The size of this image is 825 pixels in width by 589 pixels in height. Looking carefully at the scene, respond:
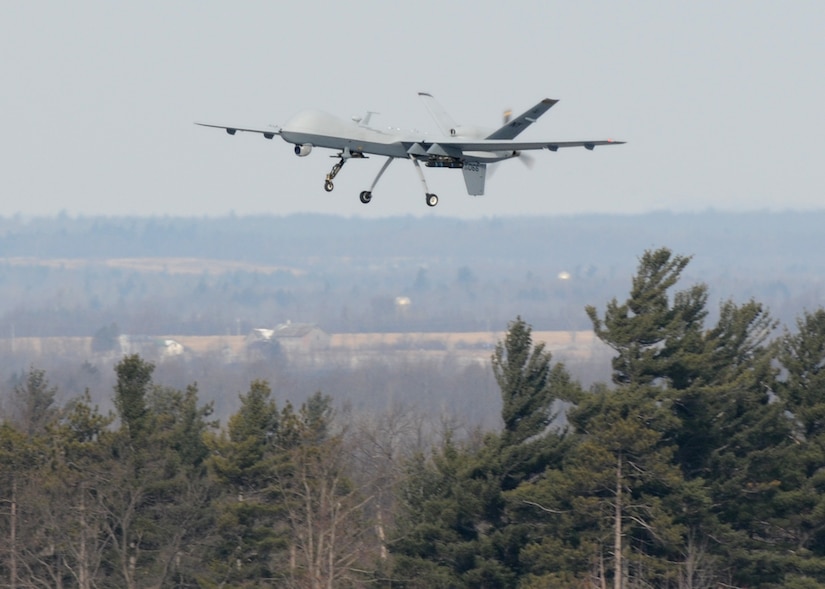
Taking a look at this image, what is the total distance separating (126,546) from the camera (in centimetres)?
4300

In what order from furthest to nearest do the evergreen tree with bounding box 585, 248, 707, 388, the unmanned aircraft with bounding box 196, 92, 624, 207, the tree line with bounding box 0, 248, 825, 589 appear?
the evergreen tree with bounding box 585, 248, 707, 388, the tree line with bounding box 0, 248, 825, 589, the unmanned aircraft with bounding box 196, 92, 624, 207

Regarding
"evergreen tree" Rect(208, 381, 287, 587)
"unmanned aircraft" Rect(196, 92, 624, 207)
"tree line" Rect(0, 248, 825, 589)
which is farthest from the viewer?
"evergreen tree" Rect(208, 381, 287, 587)

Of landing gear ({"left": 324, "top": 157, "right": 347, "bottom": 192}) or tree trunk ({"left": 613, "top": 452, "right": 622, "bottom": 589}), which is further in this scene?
tree trunk ({"left": 613, "top": 452, "right": 622, "bottom": 589})

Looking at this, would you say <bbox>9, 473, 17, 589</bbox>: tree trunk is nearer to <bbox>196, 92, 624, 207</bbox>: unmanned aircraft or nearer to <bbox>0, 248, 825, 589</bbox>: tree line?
<bbox>0, 248, 825, 589</bbox>: tree line

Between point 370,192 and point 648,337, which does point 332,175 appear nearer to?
point 370,192

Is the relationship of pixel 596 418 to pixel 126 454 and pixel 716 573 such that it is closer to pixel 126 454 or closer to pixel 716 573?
pixel 716 573

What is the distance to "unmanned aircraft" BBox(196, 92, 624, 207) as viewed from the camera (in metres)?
32.2

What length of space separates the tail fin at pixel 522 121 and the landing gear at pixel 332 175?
161 inches

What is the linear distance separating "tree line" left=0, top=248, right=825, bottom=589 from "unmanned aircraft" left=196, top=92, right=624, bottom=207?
1051 centimetres

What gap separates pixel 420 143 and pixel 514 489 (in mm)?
14207

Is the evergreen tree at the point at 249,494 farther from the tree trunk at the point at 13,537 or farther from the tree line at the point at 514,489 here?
the tree trunk at the point at 13,537

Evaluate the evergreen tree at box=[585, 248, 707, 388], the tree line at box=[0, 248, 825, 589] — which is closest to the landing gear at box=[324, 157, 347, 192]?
the tree line at box=[0, 248, 825, 589]

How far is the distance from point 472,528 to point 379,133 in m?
15.5

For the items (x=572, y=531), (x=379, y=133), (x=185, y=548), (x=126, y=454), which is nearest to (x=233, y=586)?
(x=185, y=548)
